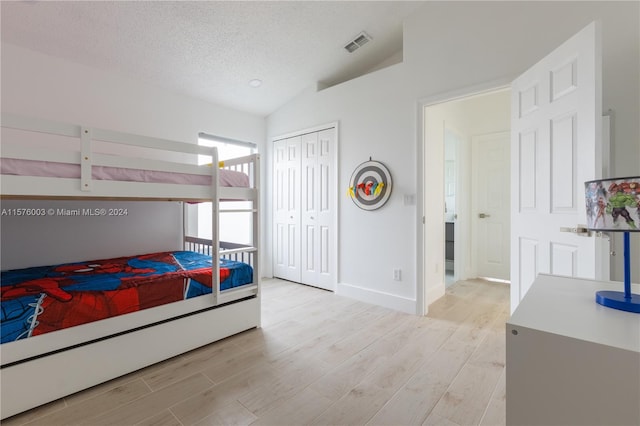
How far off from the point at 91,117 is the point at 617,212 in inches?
146

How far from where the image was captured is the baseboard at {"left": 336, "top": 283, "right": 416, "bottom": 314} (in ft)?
9.20

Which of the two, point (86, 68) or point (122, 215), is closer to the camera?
point (86, 68)

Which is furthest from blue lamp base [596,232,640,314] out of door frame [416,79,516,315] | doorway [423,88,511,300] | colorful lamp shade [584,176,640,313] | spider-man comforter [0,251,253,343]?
doorway [423,88,511,300]

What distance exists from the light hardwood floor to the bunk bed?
11 cm

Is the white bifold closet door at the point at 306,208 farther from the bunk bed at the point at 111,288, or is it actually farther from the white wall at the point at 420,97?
the bunk bed at the point at 111,288

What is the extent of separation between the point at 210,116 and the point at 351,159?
1.88m

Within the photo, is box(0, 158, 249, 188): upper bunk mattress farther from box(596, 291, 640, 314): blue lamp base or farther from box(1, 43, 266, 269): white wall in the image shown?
box(596, 291, 640, 314): blue lamp base

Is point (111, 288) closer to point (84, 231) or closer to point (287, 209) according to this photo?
point (84, 231)

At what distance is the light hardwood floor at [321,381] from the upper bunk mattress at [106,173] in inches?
47.3

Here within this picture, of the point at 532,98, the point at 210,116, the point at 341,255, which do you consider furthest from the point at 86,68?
the point at 532,98

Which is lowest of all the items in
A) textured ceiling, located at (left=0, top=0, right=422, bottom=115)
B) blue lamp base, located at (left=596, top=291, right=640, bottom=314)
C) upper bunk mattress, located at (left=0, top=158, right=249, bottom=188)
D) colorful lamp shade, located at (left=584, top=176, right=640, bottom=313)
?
blue lamp base, located at (left=596, top=291, right=640, bottom=314)

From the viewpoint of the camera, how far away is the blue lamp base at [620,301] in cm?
78

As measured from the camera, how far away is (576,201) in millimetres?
1521

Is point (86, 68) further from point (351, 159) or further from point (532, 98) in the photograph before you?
point (532, 98)
